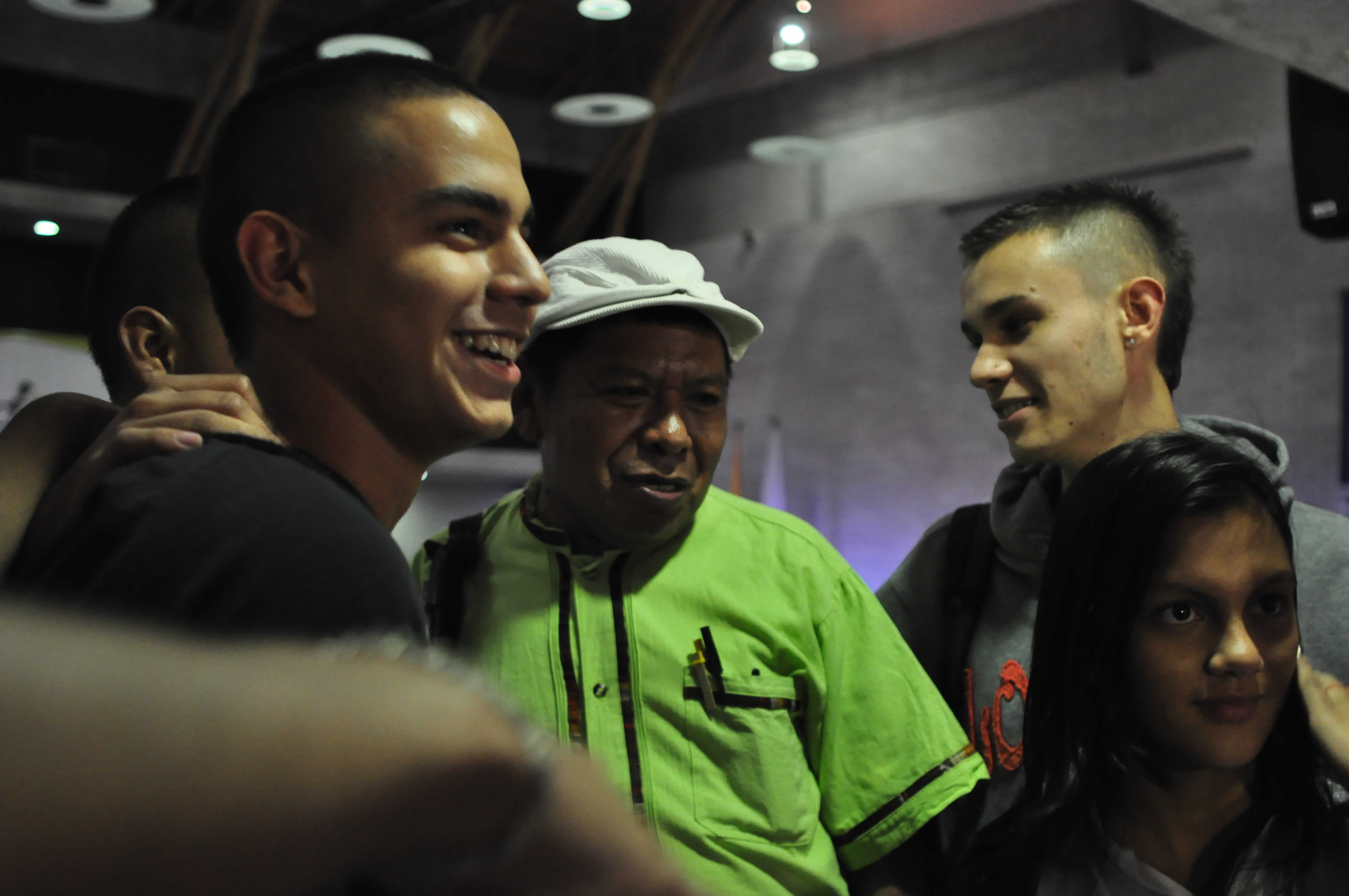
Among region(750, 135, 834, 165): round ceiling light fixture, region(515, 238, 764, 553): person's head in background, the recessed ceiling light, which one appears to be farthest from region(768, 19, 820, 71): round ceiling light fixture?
region(515, 238, 764, 553): person's head in background

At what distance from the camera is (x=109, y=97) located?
8898mm

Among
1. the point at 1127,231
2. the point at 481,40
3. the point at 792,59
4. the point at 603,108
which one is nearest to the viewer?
the point at 1127,231

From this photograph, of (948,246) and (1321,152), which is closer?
(1321,152)

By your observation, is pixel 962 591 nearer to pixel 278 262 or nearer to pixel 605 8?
pixel 278 262

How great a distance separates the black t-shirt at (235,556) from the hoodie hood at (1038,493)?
148cm

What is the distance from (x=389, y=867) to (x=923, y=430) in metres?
8.62

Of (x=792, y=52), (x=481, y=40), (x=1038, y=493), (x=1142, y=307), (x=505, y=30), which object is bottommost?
(x=1038, y=493)

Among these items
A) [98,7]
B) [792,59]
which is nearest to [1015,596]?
[792,59]

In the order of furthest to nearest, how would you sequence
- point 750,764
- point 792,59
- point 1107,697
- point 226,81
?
point 226,81
point 792,59
point 750,764
point 1107,697

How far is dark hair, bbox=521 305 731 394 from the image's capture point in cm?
192

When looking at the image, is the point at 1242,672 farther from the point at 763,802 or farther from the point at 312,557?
the point at 312,557

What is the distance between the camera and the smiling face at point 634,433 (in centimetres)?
186

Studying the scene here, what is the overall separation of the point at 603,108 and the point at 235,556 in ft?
22.8

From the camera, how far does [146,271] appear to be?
1817 mm
